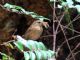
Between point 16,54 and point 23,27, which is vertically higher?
point 23,27

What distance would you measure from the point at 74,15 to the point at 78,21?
0.23 ft

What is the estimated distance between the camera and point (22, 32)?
6.69ft

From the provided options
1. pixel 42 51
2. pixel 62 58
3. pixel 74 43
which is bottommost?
pixel 62 58

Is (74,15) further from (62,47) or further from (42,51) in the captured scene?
(42,51)

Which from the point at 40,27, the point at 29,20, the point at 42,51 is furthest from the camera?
the point at 29,20

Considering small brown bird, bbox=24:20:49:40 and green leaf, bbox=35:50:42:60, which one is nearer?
green leaf, bbox=35:50:42:60

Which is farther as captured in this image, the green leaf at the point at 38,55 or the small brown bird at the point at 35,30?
the small brown bird at the point at 35,30

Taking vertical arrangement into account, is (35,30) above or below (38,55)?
below

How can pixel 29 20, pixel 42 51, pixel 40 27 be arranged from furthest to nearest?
1. pixel 29 20
2. pixel 40 27
3. pixel 42 51

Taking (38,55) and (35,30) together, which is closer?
(38,55)

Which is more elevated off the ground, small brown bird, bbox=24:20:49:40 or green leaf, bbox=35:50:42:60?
green leaf, bbox=35:50:42:60

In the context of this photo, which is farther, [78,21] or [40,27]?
[78,21]

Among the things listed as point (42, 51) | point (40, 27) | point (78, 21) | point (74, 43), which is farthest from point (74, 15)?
point (42, 51)

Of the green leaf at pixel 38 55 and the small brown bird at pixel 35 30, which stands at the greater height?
the green leaf at pixel 38 55
